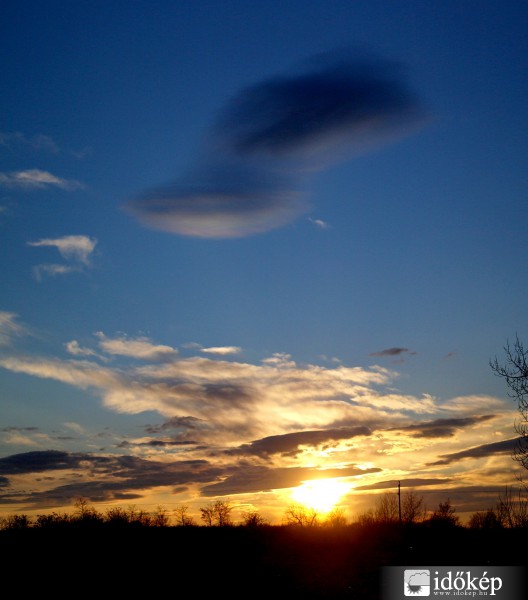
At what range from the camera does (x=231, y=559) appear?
3525 cm

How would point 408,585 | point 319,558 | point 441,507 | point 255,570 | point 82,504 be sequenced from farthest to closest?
1. point 441,507
2. point 82,504
3. point 319,558
4. point 255,570
5. point 408,585

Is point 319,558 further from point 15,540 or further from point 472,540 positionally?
point 15,540

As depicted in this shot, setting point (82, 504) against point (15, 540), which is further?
point (82, 504)

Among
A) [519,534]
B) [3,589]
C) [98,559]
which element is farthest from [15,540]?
[519,534]

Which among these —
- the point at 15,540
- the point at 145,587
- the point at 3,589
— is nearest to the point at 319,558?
the point at 145,587

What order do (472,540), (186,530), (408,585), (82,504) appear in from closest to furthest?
1. (408,585)
2. (472,540)
3. (186,530)
4. (82,504)

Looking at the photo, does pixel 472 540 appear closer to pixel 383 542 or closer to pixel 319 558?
pixel 383 542

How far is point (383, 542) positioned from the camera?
38656mm

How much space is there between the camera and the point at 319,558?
35.0m

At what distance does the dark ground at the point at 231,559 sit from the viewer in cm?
2905

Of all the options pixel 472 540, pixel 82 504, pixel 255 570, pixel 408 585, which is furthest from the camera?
pixel 82 504

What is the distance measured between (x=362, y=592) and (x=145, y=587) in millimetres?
9368

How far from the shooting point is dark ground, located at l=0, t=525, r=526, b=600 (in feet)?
95.3

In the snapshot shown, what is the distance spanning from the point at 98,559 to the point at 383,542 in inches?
629
